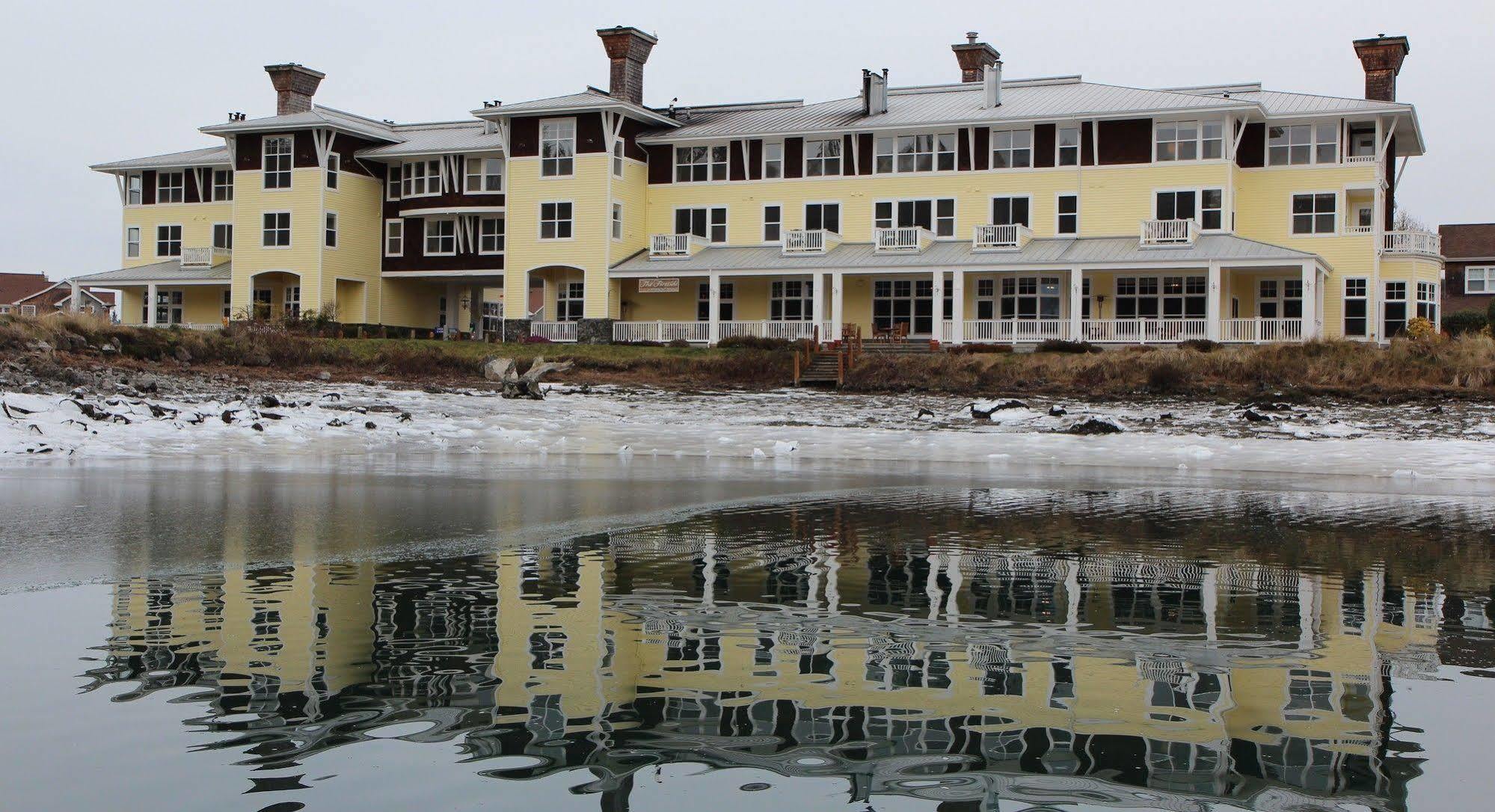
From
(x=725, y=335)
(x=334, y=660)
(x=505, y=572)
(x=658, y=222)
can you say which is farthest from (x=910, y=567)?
(x=658, y=222)

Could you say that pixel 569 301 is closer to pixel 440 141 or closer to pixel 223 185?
pixel 440 141

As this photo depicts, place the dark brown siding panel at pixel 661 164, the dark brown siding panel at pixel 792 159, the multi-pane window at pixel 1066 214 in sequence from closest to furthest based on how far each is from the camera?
the multi-pane window at pixel 1066 214 → the dark brown siding panel at pixel 792 159 → the dark brown siding panel at pixel 661 164

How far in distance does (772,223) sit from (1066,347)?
50.7 feet

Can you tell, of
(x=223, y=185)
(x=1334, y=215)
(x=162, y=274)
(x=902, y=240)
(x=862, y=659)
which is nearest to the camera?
(x=862, y=659)

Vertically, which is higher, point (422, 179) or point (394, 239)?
point (422, 179)

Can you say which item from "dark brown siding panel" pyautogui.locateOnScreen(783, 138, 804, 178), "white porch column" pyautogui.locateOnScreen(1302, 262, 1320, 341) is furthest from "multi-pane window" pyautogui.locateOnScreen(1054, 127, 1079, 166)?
"dark brown siding panel" pyautogui.locateOnScreen(783, 138, 804, 178)

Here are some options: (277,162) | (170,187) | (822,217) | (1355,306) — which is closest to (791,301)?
(822,217)

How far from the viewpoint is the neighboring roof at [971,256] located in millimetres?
45500

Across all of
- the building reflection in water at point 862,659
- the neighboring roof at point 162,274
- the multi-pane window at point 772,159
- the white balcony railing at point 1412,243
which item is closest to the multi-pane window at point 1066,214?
the white balcony railing at point 1412,243

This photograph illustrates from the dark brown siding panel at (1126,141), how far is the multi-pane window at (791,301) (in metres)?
12.4

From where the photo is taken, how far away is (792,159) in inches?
2159

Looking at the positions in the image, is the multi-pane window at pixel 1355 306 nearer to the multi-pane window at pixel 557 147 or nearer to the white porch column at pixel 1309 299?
the white porch column at pixel 1309 299

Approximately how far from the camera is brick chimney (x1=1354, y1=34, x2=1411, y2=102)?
49625 millimetres

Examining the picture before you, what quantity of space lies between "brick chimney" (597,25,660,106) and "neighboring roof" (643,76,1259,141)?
2.04 metres
